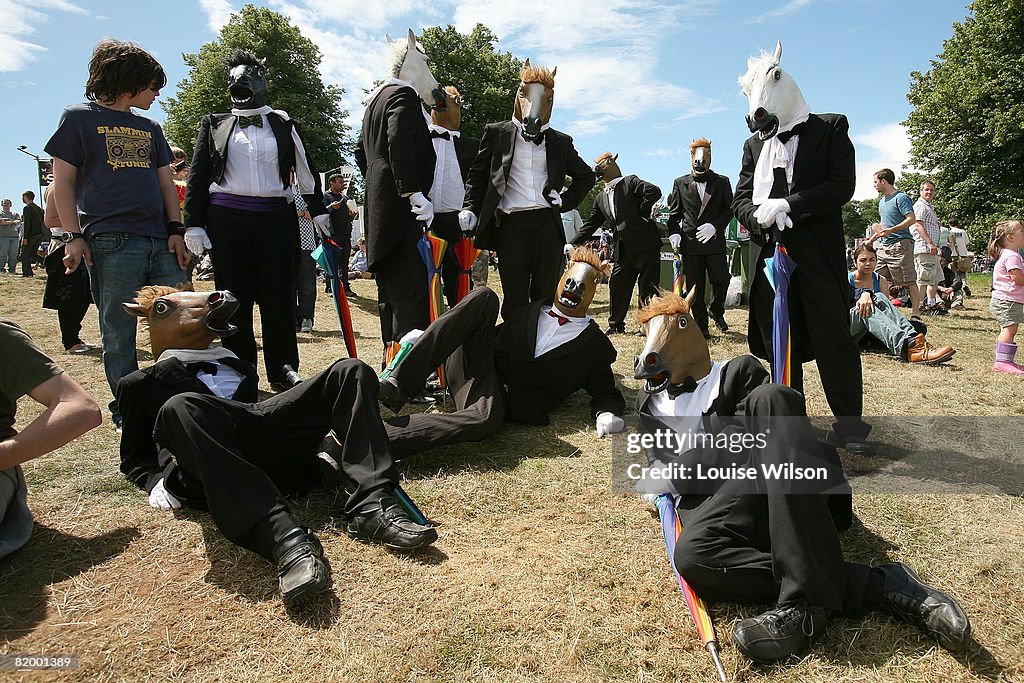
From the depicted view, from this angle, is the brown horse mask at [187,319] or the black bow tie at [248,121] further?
the black bow tie at [248,121]

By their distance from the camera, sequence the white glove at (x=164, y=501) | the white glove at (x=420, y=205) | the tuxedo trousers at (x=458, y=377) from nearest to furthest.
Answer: the white glove at (x=164, y=501), the tuxedo trousers at (x=458, y=377), the white glove at (x=420, y=205)

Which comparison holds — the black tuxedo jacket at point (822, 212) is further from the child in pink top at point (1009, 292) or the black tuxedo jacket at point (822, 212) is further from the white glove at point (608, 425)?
the child in pink top at point (1009, 292)

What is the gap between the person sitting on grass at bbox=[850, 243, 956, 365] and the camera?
19.7 feet

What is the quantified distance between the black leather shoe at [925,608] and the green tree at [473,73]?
91.9 ft

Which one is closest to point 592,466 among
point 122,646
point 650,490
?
point 650,490

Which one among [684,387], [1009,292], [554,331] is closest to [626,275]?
[1009,292]

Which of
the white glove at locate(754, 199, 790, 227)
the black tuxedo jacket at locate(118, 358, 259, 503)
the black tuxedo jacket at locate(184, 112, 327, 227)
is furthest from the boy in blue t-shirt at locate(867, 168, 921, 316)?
the black tuxedo jacket at locate(118, 358, 259, 503)

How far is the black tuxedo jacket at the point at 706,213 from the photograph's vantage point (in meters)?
7.83

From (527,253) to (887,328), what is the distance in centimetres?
400

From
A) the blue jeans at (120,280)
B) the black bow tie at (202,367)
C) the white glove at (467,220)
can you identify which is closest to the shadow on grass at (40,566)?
the black bow tie at (202,367)

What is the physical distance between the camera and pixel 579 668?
2010 millimetres

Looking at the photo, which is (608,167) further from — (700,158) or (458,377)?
(458,377)

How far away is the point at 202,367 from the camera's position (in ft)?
10.2

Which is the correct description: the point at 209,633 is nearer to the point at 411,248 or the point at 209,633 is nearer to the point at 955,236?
the point at 411,248
